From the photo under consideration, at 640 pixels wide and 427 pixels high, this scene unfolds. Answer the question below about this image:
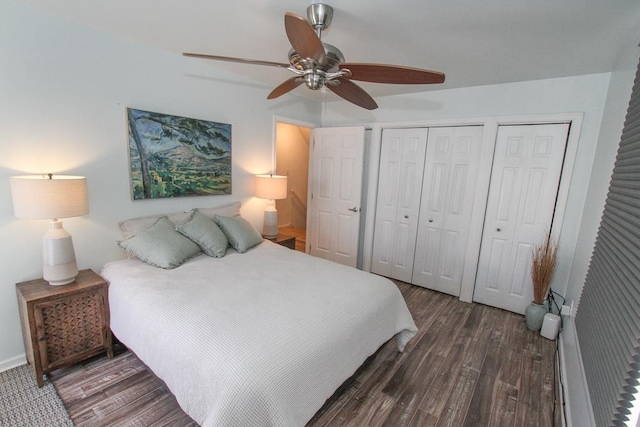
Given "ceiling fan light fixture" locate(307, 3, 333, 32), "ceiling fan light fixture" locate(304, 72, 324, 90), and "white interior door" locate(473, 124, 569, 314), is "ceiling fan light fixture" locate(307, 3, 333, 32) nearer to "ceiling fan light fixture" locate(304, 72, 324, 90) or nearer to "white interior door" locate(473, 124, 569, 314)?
"ceiling fan light fixture" locate(304, 72, 324, 90)

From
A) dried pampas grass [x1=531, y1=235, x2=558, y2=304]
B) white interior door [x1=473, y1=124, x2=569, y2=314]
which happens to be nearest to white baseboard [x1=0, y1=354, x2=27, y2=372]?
white interior door [x1=473, y1=124, x2=569, y2=314]

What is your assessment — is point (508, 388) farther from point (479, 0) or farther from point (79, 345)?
point (79, 345)

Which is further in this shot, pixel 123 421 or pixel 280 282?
pixel 280 282

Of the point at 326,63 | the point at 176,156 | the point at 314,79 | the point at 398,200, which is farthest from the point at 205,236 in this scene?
the point at 398,200

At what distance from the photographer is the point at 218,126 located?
9.64ft

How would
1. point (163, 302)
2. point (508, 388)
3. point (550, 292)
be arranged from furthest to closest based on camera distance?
point (550, 292), point (508, 388), point (163, 302)

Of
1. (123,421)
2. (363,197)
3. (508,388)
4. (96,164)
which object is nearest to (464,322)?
(508,388)

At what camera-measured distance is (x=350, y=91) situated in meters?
1.90

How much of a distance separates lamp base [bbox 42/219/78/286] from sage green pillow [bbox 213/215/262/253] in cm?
110

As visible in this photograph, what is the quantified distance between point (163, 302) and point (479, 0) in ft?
7.91

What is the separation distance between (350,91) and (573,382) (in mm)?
2330

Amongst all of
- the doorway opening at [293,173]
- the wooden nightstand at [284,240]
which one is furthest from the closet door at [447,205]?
the doorway opening at [293,173]

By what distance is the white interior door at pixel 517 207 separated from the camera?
2.74 metres

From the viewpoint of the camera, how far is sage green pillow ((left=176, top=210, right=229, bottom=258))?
247cm
